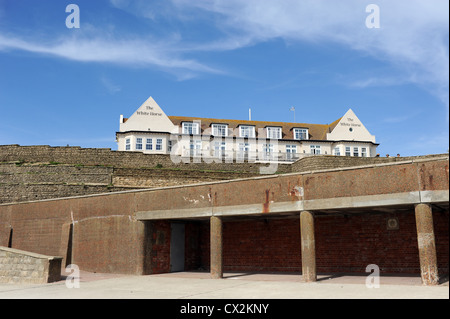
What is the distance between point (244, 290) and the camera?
486 inches

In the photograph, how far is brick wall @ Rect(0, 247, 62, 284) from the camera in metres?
15.4

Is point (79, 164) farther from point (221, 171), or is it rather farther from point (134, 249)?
point (134, 249)

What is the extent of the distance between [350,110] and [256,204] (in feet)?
133

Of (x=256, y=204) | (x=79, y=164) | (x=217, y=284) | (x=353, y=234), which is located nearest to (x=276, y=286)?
(x=217, y=284)

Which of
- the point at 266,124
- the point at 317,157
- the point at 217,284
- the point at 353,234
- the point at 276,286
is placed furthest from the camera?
the point at 266,124

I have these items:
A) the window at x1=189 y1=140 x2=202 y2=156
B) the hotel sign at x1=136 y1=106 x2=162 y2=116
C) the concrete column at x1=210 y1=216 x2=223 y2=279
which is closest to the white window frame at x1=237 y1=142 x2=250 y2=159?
the window at x1=189 y1=140 x2=202 y2=156

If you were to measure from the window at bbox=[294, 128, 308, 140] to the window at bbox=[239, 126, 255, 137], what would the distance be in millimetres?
5497

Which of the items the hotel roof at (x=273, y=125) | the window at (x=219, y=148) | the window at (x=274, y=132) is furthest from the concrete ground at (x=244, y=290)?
the hotel roof at (x=273, y=125)

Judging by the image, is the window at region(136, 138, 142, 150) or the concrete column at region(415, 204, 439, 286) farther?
the window at region(136, 138, 142, 150)

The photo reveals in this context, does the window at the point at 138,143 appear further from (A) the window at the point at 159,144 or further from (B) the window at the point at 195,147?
(B) the window at the point at 195,147

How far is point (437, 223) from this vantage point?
1580 cm

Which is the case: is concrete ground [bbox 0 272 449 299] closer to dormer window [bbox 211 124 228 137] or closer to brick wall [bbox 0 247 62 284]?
brick wall [bbox 0 247 62 284]

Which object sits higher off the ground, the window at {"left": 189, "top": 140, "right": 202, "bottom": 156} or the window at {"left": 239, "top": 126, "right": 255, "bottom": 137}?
the window at {"left": 239, "top": 126, "right": 255, "bottom": 137}

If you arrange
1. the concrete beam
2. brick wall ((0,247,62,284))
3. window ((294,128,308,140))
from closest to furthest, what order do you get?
the concrete beam < brick wall ((0,247,62,284)) < window ((294,128,308,140))
